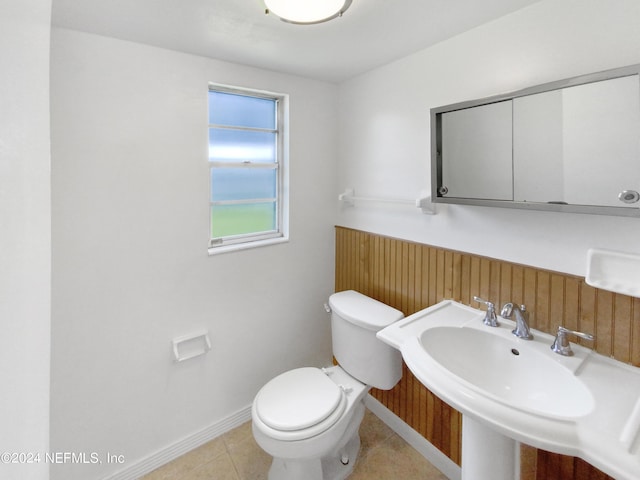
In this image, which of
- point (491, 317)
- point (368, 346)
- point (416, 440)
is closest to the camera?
point (491, 317)

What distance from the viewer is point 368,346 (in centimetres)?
171

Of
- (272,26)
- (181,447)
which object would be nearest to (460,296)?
(272,26)

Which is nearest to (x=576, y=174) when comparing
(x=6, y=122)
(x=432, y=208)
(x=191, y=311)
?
(x=432, y=208)

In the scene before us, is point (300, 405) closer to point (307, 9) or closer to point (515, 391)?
point (515, 391)

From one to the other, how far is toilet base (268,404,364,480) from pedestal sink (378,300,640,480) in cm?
69

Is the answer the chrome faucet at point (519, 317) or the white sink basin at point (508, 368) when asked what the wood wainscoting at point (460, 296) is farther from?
the white sink basin at point (508, 368)

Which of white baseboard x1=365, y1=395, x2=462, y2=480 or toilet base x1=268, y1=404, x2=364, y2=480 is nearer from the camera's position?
toilet base x1=268, y1=404, x2=364, y2=480

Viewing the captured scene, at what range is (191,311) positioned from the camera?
1779 mm

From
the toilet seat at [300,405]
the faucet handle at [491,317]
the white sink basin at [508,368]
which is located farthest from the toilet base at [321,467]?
the faucet handle at [491,317]

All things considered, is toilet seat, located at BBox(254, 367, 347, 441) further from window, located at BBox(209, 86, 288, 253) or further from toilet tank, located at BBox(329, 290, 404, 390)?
window, located at BBox(209, 86, 288, 253)

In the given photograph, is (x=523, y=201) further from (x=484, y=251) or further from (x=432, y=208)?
(x=432, y=208)

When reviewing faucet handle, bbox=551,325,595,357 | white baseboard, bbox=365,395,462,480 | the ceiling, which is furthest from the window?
faucet handle, bbox=551,325,595,357

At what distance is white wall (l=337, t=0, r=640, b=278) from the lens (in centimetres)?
110

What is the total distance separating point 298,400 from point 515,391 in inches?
37.2
